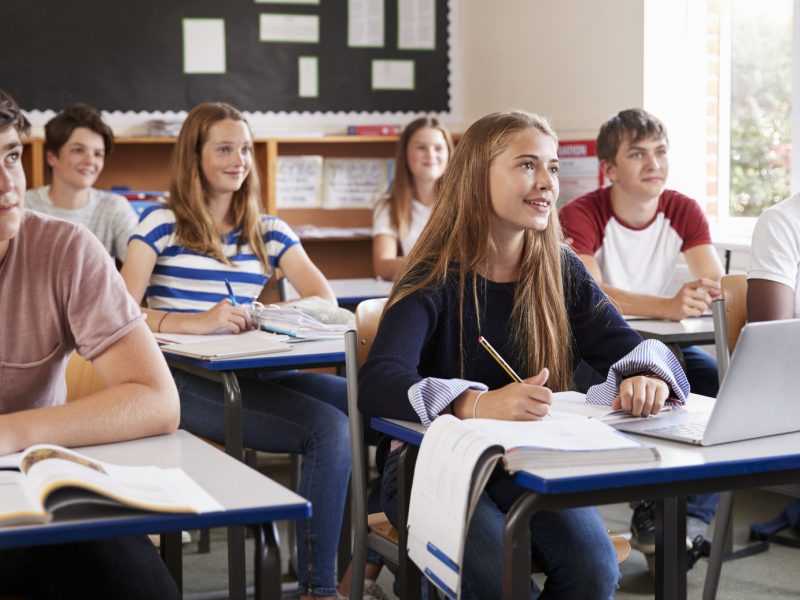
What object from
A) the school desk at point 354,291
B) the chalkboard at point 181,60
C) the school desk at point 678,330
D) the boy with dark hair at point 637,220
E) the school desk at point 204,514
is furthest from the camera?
the chalkboard at point 181,60

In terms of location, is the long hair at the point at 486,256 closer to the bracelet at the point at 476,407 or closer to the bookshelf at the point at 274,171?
the bracelet at the point at 476,407

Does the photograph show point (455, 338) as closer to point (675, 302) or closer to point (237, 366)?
point (237, 366)

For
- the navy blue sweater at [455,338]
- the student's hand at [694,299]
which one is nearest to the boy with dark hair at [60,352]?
the navy blue sweater at [455,338]

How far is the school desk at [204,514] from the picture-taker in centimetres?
118

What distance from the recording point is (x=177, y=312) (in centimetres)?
318

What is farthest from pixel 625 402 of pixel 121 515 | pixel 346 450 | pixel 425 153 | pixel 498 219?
pixel 425 153

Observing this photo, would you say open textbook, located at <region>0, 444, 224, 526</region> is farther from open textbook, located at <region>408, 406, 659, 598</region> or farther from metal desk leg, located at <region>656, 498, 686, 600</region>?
metal desk leg, located at <region>656, 498, 686, 600</region>

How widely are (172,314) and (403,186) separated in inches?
66.3

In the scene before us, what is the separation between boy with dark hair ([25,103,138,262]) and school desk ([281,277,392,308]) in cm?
95

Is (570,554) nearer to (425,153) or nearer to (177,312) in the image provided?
(177,312)

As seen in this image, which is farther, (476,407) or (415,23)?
(415,23)

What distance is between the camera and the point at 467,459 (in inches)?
59.7

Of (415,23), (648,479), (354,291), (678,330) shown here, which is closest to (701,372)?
(678,330)

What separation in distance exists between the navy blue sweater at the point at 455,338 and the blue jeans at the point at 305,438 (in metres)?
0.73
